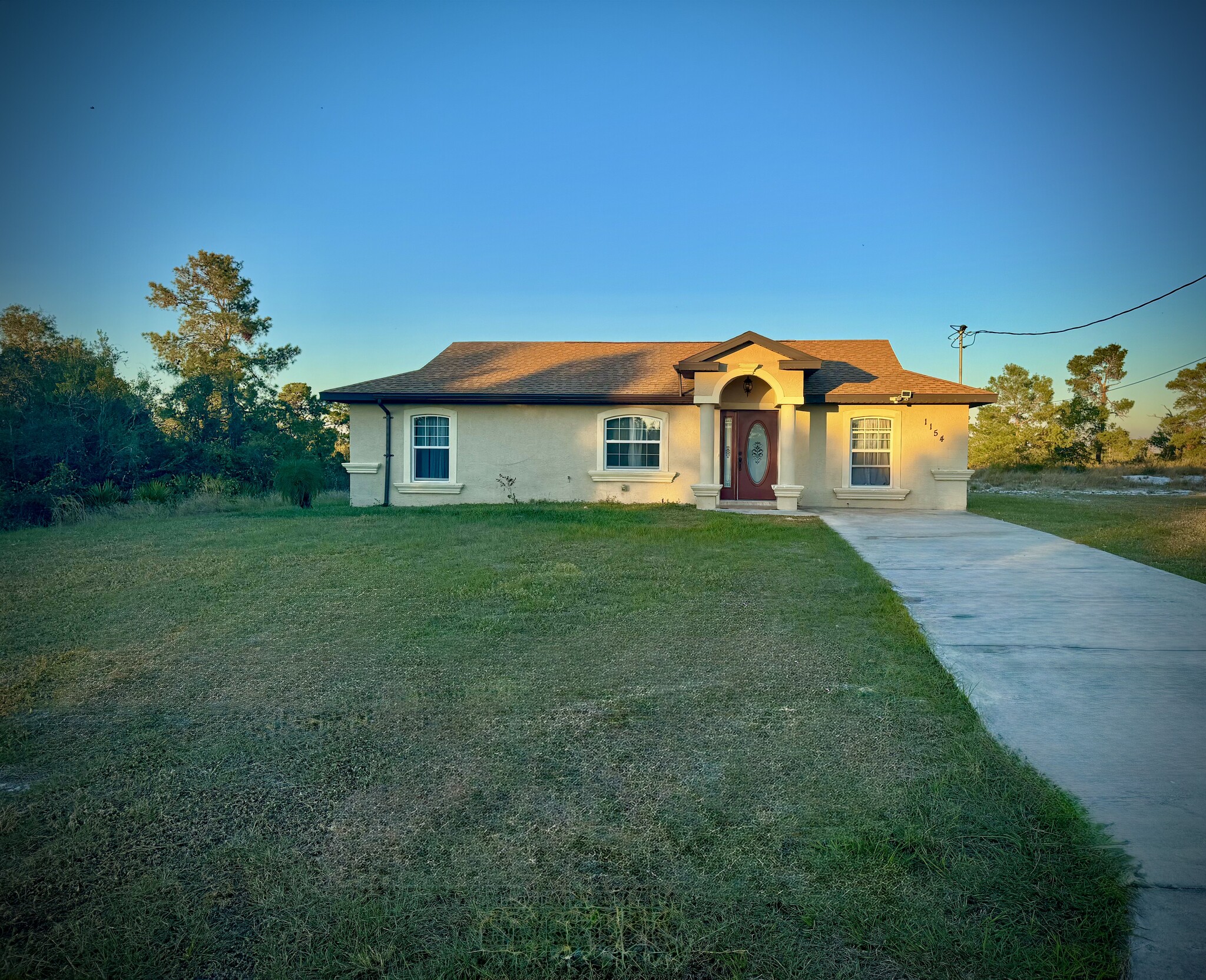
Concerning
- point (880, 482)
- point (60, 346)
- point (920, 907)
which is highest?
point (60, 346)

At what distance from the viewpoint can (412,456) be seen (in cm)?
1792

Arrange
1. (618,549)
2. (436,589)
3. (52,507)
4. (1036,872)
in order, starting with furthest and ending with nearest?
(52,507), (618,549), (436,589), (1036,872)

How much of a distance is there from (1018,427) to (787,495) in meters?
30.9

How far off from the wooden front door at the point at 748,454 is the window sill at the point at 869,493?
1.52m

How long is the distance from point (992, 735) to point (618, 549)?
6.68 meters

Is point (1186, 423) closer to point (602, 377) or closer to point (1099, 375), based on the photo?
point (1099, 375)

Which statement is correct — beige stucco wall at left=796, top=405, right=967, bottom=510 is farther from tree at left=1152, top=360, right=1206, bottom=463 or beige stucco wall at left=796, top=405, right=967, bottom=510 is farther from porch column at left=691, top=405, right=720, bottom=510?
tree at left=1152, top=360, right=1206, bottom=463

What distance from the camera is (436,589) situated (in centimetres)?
776

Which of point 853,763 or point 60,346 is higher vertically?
point 60,346

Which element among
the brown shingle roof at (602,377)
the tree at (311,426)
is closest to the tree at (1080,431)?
the brown shingle roof at (602,377)

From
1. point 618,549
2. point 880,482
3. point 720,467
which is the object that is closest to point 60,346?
point 720,467

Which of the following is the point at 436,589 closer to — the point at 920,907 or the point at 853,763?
the point at 853,763

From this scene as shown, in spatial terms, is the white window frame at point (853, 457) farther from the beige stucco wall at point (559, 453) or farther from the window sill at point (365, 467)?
the window sill at point (365, 467)

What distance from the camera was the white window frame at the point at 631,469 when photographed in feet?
57.8
